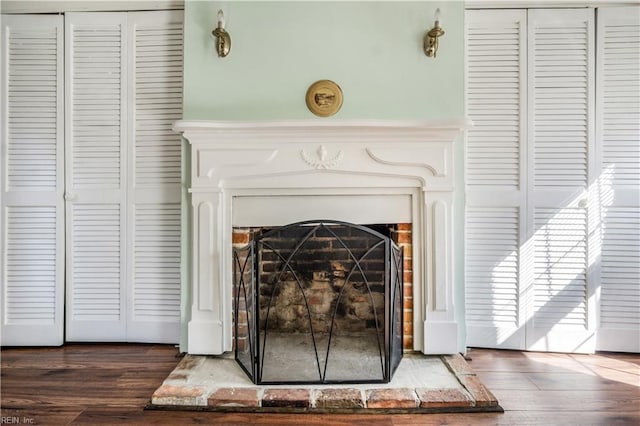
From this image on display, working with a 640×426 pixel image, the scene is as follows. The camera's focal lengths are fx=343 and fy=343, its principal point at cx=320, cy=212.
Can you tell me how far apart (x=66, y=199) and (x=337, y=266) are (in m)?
1.72

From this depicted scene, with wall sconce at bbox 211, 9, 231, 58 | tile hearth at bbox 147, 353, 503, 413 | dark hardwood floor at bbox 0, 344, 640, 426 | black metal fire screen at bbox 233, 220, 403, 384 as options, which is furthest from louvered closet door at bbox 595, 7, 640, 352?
wall sconce at bbox 211, 9, 231, 58

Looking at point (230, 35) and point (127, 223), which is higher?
point (230, 35)

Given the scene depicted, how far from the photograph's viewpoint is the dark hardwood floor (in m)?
1.40

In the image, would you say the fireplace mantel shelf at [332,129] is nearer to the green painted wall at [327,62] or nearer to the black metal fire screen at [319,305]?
the green painted wall at [327,62]

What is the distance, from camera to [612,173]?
2.00 meters

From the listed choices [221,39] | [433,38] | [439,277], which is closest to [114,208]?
[221,39]

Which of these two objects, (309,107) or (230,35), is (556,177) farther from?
(230,35)

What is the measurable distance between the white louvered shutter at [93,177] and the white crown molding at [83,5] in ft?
0.14

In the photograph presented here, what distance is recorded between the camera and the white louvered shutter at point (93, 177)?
210cm

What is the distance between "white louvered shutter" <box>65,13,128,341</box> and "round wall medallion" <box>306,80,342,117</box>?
121cm

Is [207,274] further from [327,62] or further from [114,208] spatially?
[327,62]

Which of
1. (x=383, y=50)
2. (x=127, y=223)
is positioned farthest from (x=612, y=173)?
(x=127, y=223)

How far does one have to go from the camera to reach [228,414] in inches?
56.4

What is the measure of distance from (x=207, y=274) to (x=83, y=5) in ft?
5.93
